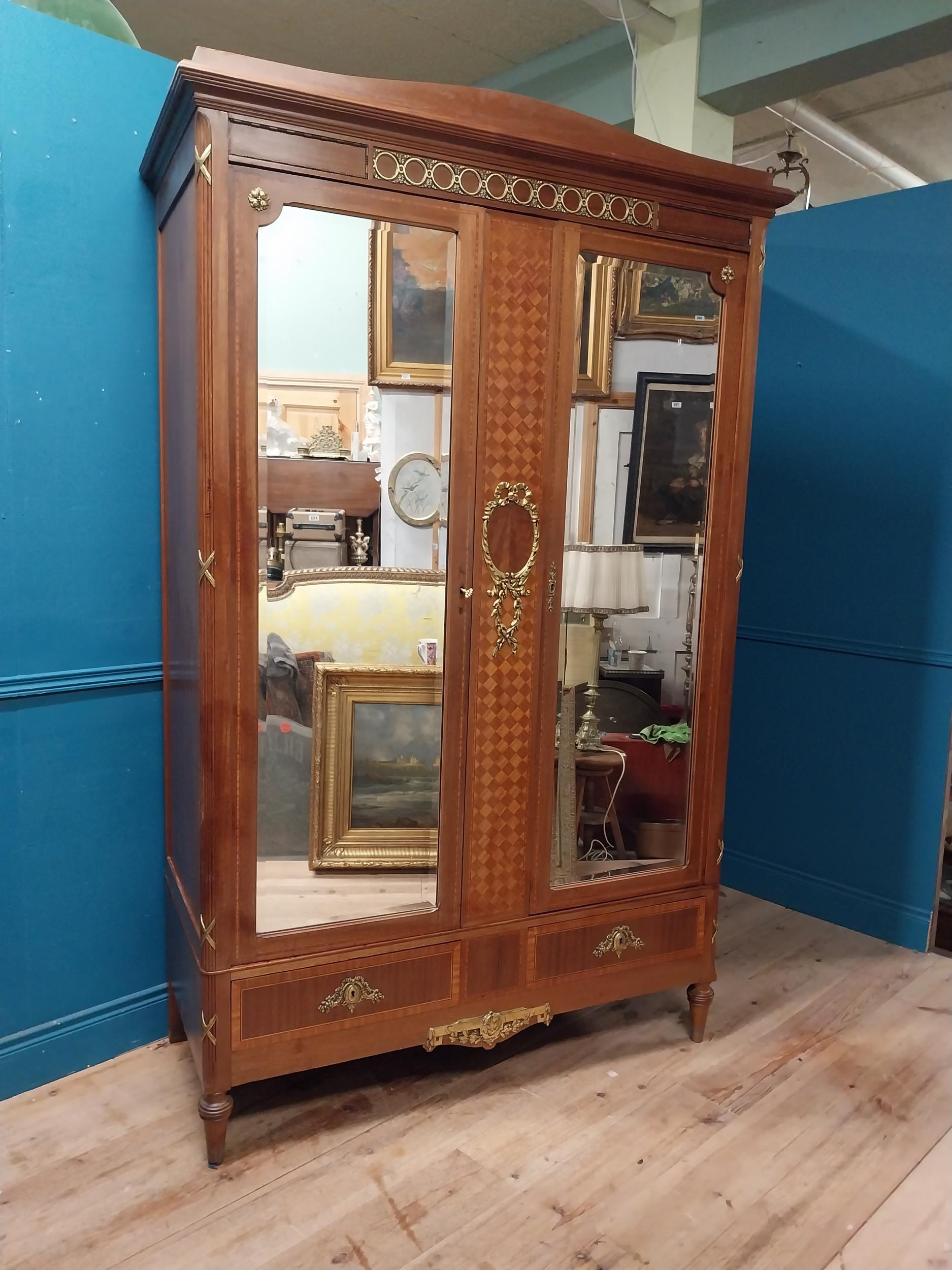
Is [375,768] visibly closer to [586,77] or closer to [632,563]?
[632,563]

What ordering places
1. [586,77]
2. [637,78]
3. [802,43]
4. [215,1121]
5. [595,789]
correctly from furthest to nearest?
[586,77] → [637,78] → [802,43] → [595,789] → [215,1121]

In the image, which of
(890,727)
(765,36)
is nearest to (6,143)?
(765,36)

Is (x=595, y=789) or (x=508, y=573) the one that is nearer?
(x=508, y=573)

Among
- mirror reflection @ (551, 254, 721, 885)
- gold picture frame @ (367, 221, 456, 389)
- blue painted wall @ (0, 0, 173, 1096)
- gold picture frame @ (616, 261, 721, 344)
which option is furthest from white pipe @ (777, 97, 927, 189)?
blue painted wall @ (0, 0, 173, 1096)

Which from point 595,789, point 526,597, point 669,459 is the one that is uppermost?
point 669,459

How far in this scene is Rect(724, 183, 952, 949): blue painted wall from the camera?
279 cm

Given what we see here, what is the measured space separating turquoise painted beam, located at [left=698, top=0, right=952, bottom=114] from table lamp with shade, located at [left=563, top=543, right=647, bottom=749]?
188 centimetres

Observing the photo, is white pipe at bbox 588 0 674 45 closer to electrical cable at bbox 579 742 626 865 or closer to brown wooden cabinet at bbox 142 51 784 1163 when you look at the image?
brown wooden cabinet at bbox 142 51 784 1163

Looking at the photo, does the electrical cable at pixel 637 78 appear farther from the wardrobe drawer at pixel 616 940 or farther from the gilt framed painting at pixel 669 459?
the wardrobe drawer at pixel 616 940

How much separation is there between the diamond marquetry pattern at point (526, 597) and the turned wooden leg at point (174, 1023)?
79cm

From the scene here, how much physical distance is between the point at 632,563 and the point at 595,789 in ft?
1.73

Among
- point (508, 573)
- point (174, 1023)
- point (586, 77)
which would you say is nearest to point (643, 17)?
point (586, 77)

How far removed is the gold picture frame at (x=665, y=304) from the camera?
6.44 ft

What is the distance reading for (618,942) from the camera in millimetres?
2164
